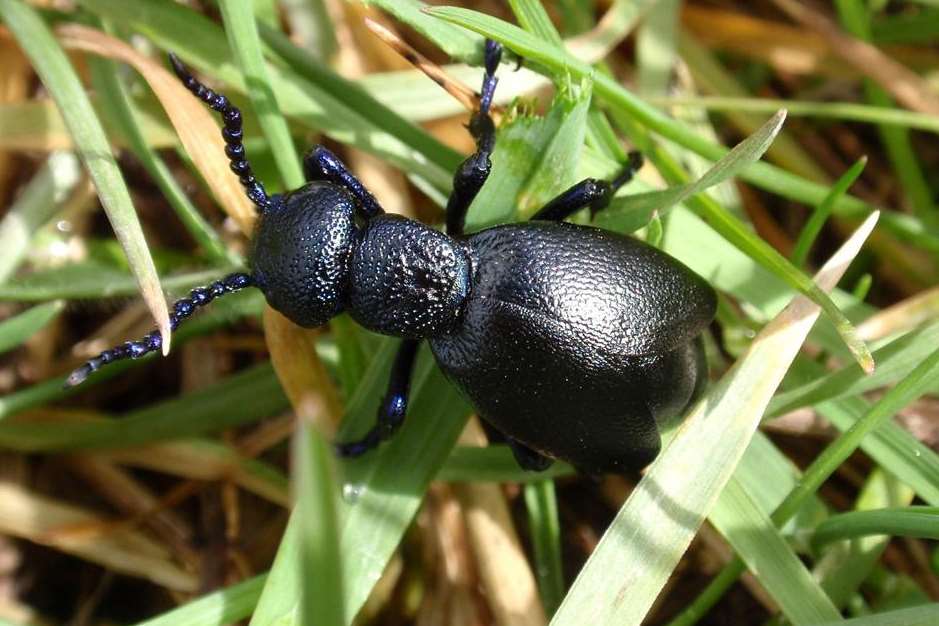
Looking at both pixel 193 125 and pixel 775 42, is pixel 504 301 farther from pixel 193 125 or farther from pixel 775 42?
pixel 775 42

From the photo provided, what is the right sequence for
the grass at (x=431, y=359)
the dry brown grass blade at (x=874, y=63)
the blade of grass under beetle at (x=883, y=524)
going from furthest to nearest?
1. the dry brown grass blade at (x=874, y=63)
2. the grass at (x=431, y=359)
3. the blade of grass under beetle at (x=883, y=524)

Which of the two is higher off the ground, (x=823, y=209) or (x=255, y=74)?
(x=823, y=209)

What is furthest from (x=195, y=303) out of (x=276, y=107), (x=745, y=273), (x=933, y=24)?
(x=933, y=24)

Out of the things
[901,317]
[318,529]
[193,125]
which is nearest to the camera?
[318,529]

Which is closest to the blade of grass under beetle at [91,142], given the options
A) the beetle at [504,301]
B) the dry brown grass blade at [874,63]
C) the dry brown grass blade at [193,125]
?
the dry brown grass blade at [193,125]

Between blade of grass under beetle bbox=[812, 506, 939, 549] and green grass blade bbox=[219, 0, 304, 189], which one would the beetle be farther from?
blade of grass under beetle bbox=[812, 506, 939, 549]

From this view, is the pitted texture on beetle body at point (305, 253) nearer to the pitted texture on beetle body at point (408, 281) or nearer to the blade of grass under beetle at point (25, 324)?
the pitted texture on beetle body at point (408, 281)

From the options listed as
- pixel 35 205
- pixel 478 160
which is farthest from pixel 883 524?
pixel 35 205
